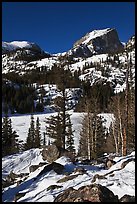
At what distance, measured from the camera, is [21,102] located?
158 meters

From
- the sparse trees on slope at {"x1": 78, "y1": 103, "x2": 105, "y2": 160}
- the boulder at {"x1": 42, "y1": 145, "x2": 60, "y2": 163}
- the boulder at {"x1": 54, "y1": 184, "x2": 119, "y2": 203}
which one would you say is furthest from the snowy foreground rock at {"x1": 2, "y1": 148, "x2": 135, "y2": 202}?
the sparse trees on slope at {"x1": 78, "y1": 103, "x2": 105, "y2": 160}

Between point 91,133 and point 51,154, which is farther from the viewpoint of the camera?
point 91,133

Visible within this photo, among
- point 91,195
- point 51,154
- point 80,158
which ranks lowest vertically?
point 80,158

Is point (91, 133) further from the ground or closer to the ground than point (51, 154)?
further from the ground

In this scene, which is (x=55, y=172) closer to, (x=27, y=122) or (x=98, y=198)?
(x=98, y=198)

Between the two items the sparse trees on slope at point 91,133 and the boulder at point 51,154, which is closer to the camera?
the boulder at point 51,154

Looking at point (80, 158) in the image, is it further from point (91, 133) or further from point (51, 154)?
point (51, 154)

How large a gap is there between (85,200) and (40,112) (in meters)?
145

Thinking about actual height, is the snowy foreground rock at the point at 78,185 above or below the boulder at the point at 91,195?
below

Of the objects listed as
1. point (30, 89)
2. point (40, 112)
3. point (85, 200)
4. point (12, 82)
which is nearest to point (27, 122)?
point (40, 112)

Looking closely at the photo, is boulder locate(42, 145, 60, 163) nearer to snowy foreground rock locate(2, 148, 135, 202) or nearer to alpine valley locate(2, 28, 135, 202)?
alpine valley locate(2, 28, 135, 202)

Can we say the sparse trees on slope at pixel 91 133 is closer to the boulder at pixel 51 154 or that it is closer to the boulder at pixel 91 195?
the boulder at pixel 51 154

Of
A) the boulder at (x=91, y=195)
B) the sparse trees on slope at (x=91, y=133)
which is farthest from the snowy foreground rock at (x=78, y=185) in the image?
the sparse trees on slope at (x=91, y=133)

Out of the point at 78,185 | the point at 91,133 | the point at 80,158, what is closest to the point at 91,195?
the point at 78,185
